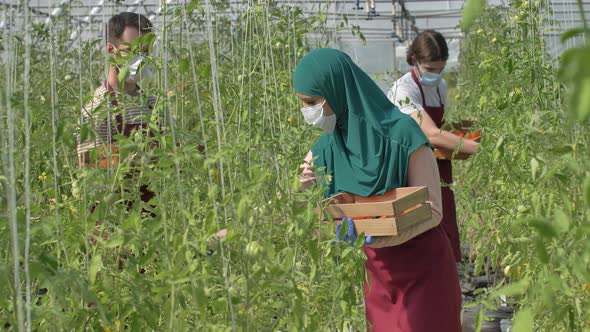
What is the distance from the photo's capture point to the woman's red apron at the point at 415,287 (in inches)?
83.6

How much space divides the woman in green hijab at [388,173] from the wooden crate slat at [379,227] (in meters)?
0.24

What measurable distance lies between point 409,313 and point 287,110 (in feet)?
2.76

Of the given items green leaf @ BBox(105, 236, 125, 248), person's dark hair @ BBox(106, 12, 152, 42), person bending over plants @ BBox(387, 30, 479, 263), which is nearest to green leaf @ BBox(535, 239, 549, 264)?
green leaf @ BBox(105, 236, 125, 248)

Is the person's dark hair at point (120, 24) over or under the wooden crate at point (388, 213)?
over

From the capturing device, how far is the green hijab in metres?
2.11

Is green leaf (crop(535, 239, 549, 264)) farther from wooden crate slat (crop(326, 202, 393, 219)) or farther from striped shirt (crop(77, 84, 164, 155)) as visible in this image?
wooden crate slat (crop(326, 202, 393, 219))

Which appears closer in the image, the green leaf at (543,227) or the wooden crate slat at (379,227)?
the green leaf at (543,227)

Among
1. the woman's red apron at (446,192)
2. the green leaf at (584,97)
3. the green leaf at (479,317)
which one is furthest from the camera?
the woman's red apron at (446,192)

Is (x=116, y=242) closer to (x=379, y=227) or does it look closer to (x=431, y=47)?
(x=379, y=227)

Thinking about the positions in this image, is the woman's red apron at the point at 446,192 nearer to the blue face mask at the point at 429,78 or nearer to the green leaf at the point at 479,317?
the blue face mask at the point at 429,78

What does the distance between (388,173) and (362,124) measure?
0.14 meters

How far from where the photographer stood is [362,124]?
214cm

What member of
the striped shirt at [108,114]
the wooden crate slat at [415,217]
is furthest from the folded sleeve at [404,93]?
the wooden crate slat at [415,217]

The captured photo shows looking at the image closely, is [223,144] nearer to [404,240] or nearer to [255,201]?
[255,201]
